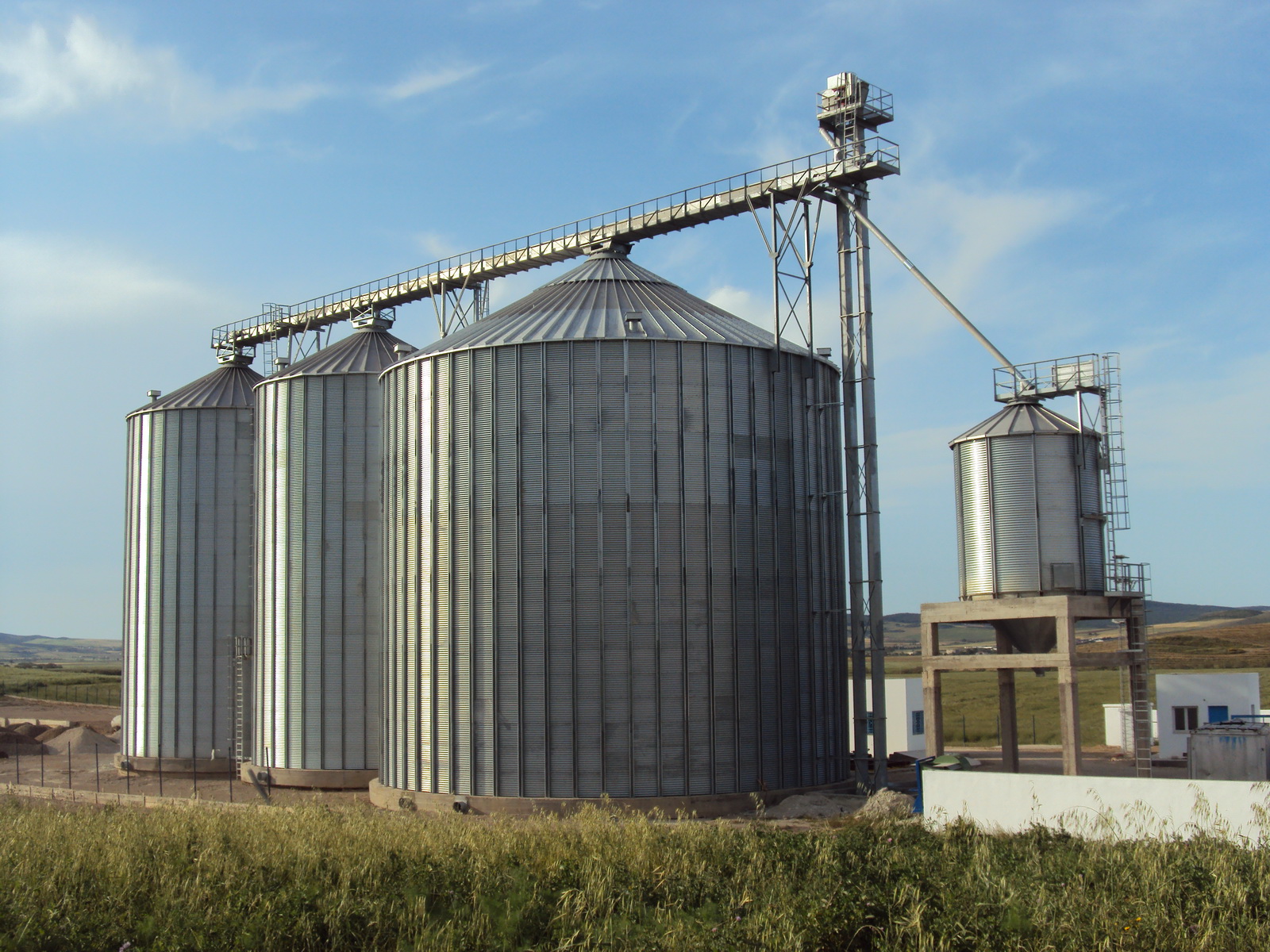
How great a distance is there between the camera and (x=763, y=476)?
3591 centimetres

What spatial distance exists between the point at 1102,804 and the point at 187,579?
37592mm

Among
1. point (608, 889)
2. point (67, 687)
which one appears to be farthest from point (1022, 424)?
point (67, 687)

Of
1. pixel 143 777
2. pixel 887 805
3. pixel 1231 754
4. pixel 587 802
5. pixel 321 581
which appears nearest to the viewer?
pixel 1231 754

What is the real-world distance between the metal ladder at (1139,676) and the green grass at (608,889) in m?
11.5

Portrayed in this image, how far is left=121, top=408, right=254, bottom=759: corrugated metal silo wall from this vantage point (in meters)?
49.0

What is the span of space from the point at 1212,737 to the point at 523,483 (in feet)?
65.7

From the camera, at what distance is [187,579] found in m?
49.8

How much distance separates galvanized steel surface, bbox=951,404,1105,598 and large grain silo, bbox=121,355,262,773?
30.0m

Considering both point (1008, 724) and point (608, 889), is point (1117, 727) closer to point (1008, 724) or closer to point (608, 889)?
point (1008, 724)

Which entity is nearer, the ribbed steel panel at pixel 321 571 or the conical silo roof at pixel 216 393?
the ribbed steel panel at pixel 321 571

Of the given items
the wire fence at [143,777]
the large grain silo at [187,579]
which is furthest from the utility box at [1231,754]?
the large grain silo at [187,579]

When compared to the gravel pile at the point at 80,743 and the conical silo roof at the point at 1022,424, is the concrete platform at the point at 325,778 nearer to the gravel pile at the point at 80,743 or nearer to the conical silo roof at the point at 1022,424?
the gravel pile at the point at 80,743

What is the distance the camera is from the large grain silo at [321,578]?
42969 mm

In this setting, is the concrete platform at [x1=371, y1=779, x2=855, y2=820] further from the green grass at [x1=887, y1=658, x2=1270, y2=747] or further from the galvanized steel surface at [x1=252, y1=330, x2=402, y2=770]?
the green grass at [x1=887, y1=658, x2=1270, y2=747]
